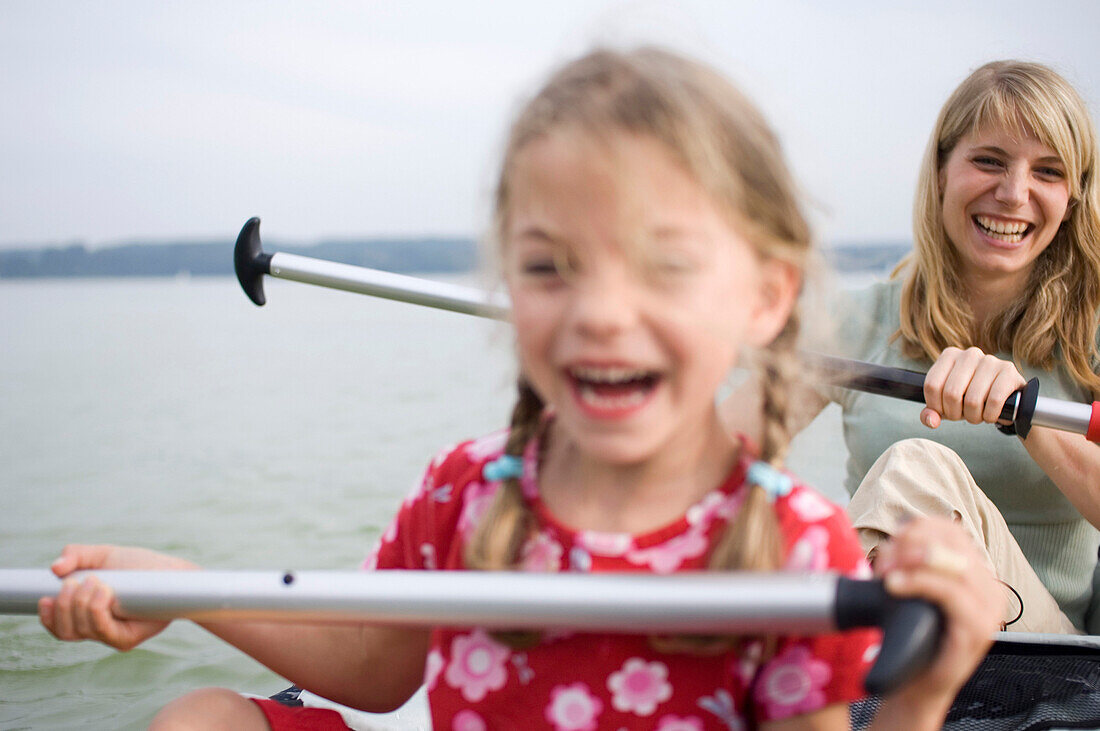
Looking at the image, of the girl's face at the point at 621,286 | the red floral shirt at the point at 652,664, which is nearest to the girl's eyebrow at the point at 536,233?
the girl's face at the point at 621,286

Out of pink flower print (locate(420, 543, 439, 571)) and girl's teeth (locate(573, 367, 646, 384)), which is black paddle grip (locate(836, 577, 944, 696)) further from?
pink flower print (locate(420, 543, 439, 571))

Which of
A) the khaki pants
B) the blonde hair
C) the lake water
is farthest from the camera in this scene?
the lake water

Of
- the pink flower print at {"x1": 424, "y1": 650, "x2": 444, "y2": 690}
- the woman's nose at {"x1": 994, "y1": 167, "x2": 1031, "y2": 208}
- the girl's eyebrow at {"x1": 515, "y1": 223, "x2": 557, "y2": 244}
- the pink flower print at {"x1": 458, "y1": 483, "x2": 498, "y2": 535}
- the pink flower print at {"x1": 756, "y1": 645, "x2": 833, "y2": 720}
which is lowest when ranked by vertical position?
the pink flower print at {"x1": 424, "y1": 650, "x2": 444, "y2": 690}

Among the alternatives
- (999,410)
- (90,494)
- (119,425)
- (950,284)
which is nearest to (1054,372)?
(950,284)

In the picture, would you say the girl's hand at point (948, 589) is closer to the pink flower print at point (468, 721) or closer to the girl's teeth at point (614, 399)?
the girl's teeth at point (614, 399)

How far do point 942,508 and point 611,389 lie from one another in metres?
0.85

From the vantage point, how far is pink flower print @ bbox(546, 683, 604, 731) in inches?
31.5

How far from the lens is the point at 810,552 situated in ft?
2.59

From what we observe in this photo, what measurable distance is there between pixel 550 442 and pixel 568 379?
166mm

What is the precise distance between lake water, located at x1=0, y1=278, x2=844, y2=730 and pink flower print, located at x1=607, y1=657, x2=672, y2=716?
24 cm

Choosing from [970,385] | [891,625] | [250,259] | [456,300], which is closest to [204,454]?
[250,259]

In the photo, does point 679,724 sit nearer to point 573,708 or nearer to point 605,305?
point 573,708

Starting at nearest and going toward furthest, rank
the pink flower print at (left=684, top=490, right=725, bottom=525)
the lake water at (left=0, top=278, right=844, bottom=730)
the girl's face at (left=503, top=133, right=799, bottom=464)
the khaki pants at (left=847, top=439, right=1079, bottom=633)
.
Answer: the girl's face at (left=503, top=133, right=799, bottom=464)
the pink flower print at (left=684, top=490, right=725, bottom=525)
the khaki pants at (left=847, top=439, right=1079, bottom=633)
the lake water at (left=0, top=278, right=844, bottom=730)

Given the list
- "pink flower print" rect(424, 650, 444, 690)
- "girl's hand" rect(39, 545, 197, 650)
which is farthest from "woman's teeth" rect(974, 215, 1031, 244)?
"girl's hand" rect(39, 545, 197, 650)
